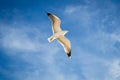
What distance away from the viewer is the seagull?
23297 mm

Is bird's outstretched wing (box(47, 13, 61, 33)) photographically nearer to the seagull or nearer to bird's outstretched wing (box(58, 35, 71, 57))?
the seagull

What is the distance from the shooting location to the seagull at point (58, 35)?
23.3 metres

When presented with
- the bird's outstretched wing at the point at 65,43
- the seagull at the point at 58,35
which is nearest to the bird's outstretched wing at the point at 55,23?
the seagull at the point at 58,35

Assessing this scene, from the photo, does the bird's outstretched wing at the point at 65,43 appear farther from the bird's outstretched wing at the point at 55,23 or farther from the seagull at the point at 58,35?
the bird's outstretched wing at the point at 55,23

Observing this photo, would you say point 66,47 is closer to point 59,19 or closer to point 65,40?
point 65,40

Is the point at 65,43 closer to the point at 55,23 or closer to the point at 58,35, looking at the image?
the point at 58,35

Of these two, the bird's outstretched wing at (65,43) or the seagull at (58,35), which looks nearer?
the seagull at (58,35)

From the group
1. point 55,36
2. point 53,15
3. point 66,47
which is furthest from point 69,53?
point 53,15

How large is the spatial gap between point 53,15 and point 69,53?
363 cm

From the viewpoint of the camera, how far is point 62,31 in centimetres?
2439

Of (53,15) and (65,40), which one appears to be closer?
(53,15)

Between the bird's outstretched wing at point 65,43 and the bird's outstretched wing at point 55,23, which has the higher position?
the bird's outstretched wing at point 55,23

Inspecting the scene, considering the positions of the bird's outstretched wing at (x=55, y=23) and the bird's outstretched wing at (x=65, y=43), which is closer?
the bird's outstretched wing at (x=55, y=23)

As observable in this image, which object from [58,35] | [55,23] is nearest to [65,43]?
[58,35]
